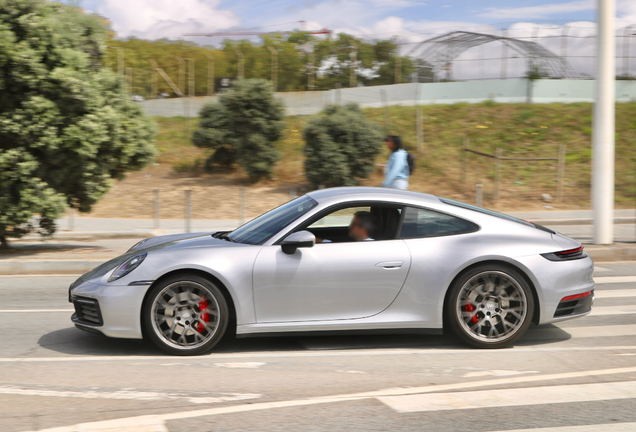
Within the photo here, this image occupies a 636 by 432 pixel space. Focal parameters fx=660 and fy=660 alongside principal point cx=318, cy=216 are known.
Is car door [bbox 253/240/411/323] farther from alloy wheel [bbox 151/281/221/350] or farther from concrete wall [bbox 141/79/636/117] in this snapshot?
concrete wall [bbox 141/79/636/117]

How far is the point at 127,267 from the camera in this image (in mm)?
5277

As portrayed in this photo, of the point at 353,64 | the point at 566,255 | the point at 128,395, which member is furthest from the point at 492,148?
the point at 128,395

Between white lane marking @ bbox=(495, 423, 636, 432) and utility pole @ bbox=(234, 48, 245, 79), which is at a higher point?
utility pole @ bbox=(234, 48, 245, 79)

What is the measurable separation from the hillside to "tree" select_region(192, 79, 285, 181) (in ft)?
2.74

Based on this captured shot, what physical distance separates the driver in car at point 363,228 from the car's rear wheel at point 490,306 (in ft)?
2.62

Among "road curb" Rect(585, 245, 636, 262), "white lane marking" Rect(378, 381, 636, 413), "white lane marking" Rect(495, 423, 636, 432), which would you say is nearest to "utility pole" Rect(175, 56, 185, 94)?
"road curb" Rect(585, 245, 636, 262)

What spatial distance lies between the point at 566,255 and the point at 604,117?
6.29 m

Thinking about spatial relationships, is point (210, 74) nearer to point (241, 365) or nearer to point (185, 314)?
point (185, 314)

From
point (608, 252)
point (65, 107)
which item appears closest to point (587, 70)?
point (608, 252)

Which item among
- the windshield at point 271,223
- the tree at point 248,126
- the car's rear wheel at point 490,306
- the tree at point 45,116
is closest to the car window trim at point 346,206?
the windshield at point 271,223

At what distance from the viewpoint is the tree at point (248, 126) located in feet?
73.8

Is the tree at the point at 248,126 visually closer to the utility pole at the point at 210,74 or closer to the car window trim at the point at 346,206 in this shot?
the utility pole at the point at 210,74

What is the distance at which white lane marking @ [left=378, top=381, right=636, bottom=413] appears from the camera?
415cm

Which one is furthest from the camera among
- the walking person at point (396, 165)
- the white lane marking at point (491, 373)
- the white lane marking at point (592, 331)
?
the walking person at point (396, 165)
